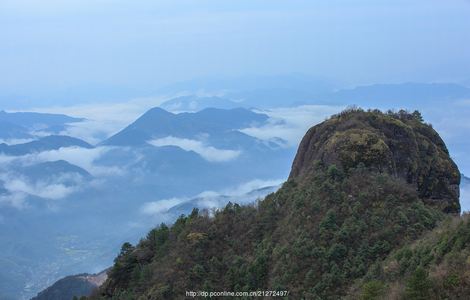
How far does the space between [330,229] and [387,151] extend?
7.76 meters

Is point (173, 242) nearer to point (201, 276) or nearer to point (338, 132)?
point (201, 276)

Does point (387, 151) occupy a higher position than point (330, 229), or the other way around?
point (387, 151)

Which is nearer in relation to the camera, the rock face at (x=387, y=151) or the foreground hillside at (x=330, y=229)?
the foreground hillside at (x=330, y=229)

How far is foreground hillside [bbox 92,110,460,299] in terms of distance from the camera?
25172 millimetres

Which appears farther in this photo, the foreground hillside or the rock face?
the rock face

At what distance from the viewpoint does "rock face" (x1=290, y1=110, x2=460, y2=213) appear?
107ft

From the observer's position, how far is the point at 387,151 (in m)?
33.0

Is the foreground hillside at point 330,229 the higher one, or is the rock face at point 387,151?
the rock face at point 387,151

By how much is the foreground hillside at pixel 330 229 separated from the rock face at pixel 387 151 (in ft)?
0.24

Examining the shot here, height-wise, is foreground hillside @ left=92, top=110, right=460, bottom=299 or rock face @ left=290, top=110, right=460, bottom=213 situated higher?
rock face @ left=290, top=110, right=460, bottom=213

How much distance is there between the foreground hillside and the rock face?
0.07 metres

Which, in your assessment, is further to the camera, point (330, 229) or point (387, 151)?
point (387, 151)

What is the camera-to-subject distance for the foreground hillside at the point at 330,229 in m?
25.2

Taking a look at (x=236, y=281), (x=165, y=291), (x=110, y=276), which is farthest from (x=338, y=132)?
(x=110, y=276)
